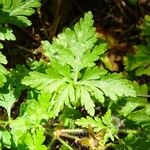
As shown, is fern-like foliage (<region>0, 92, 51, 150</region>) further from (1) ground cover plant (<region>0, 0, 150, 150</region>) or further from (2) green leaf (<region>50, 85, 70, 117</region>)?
(2) green leaf (<region>50, 85, 70, 117</region>)

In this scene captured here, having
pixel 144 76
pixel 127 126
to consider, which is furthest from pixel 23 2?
pixel 144 76

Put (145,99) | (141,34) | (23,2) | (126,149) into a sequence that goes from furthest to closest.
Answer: (141,34), (145,99), (126,149), (23,2)

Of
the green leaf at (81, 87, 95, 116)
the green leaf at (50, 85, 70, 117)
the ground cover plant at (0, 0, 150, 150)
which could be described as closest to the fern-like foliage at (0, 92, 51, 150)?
the ground cover plant at (0, 0, 150, 150)

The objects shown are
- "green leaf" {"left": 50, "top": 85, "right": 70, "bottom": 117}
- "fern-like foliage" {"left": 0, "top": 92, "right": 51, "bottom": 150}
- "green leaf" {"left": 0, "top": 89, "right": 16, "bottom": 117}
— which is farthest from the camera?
"green leaf" {"left": 0, "top": 89, "right": 16, "bottom": 117}

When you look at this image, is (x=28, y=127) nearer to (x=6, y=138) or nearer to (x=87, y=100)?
(x=6, y=138)

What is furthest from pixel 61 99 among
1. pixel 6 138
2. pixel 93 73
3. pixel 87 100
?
pixel 6 138

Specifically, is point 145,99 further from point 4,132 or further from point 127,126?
point 4,132

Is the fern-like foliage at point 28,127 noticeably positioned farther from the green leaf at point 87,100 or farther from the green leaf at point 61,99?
the green leaf at point 87,100

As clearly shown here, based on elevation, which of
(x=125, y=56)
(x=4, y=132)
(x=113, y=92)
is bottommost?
(x=4, y=132)
